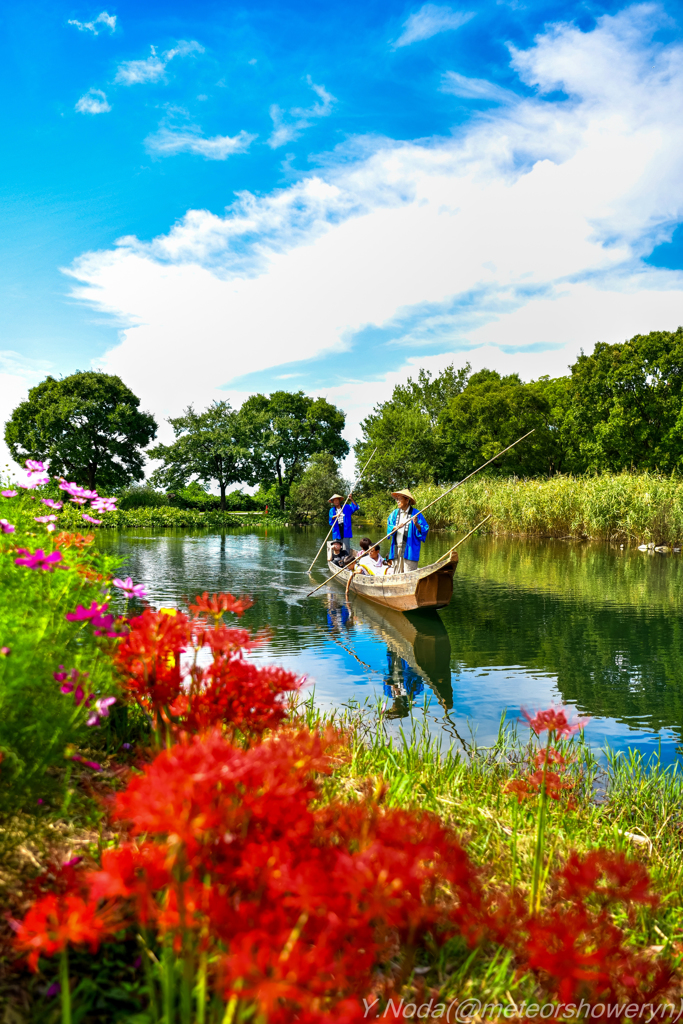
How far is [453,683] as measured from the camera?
360 inches

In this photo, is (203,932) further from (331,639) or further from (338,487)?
(338,487)

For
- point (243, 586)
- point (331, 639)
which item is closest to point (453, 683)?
point (331, 639)

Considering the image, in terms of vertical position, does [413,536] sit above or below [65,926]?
above

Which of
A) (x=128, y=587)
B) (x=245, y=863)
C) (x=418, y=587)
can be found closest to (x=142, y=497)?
(x=418, y=587)

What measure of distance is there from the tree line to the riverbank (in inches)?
444

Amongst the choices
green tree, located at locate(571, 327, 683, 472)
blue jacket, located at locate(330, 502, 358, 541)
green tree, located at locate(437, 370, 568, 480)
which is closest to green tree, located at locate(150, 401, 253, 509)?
green tree, located at locate(437, 370, 568, 480)

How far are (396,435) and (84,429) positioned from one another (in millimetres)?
24889

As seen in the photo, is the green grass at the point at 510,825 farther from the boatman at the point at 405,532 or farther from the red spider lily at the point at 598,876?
the boatman at the point at 405,532

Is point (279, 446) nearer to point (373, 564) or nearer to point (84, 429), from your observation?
point (84, 429)

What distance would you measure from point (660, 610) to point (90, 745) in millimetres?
13817

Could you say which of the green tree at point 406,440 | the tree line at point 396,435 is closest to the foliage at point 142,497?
the tree line at point 396,435

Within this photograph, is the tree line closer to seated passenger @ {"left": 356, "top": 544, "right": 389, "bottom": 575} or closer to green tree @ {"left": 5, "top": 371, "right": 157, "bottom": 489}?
green tree @ {"left": 5, "top": 371, "right": 157, "bottom": 489}

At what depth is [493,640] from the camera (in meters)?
11.8

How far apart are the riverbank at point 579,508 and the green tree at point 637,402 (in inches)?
383
